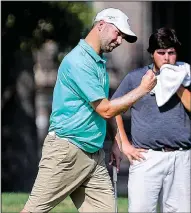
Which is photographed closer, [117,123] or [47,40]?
[117,123]

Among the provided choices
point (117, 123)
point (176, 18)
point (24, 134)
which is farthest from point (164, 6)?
point (117, 123)

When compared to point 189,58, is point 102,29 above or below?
above

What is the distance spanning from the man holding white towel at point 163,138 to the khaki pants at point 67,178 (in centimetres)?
50

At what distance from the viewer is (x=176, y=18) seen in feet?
32.2

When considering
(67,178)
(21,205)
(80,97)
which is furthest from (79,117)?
(21,205)

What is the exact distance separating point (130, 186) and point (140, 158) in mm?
224

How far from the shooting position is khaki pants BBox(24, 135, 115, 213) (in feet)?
16.8

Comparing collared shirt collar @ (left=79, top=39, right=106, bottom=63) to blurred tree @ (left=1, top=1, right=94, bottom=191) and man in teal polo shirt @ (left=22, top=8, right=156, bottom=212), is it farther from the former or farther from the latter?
blurred tree @ (left=1, top=1, right=94, bottom=191)

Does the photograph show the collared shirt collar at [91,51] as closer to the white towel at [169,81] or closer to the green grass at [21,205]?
the white towel at [169,81]

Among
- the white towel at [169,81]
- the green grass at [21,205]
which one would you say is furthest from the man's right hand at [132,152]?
the green grass at [21,205]

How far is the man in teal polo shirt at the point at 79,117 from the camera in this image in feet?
16.4

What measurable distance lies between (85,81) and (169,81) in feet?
3.32

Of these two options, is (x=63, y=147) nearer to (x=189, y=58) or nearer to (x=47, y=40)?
(x=189, y=58)

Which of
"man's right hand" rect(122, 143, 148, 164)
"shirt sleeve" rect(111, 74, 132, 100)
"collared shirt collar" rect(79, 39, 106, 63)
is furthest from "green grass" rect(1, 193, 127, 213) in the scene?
"collared shirt collar" rect(79, 39, 106, 63)
